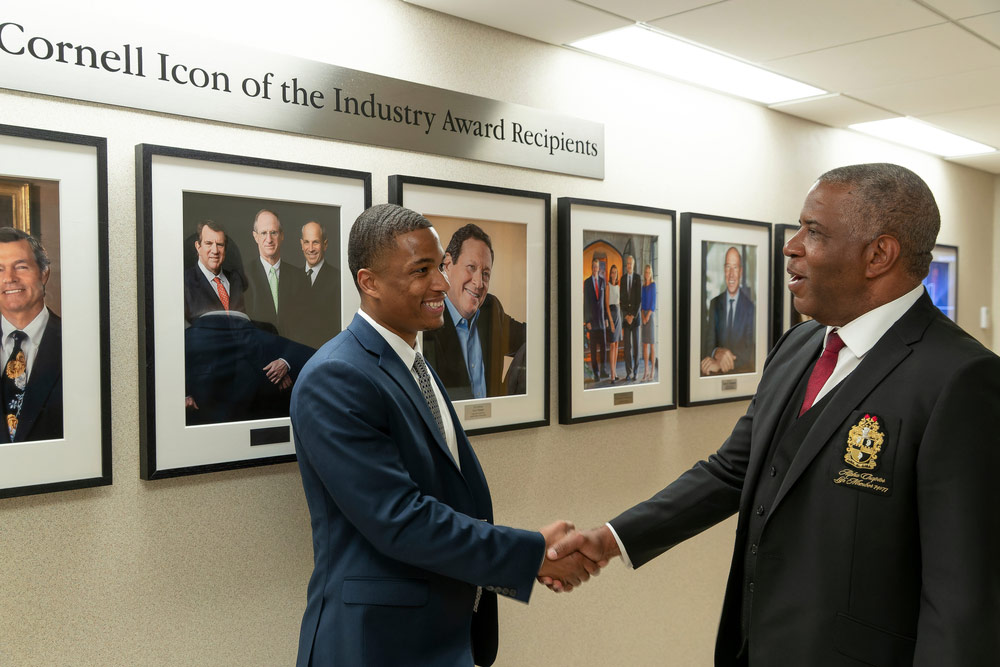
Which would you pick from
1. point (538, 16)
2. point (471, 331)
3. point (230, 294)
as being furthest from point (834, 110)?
point (230, 294)

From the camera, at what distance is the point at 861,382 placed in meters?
1.81

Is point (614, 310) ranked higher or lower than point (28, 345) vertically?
Answer: higher

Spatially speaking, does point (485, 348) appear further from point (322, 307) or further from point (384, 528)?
point (384, 528)

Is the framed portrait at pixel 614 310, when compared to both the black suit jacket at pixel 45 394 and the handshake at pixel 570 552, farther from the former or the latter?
the black suit jacket at pixel 45 394

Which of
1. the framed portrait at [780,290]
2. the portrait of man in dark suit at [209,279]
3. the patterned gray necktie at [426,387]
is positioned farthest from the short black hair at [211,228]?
the framed portrait at [780,290]

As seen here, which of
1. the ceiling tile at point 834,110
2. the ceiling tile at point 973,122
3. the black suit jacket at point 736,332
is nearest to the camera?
the black suit jacket at point 736,332

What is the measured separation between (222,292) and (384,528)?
2.79 feet

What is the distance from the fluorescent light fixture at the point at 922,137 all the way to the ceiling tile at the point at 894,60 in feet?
3.15

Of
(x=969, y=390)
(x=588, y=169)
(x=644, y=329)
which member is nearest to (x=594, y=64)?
(x=588, y=169)

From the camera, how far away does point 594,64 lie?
3328mm

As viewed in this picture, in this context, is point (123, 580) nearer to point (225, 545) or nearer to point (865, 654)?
point (225, 545)

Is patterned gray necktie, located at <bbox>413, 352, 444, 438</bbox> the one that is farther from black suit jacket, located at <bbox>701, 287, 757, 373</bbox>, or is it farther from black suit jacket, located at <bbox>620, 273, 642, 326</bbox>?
black suit jacket, located at <bbox>701, 287, 757, 373</bbox>

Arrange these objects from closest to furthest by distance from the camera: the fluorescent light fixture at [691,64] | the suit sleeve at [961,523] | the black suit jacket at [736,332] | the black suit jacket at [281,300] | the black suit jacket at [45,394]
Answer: the suit sleeve at [961,523], the black suit jacket at [45,394], the black suit jacket at [281,300], the fluorescent light fixture at [691,64], the black suit jacket at [736,332]

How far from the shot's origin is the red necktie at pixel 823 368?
77.8 inches
